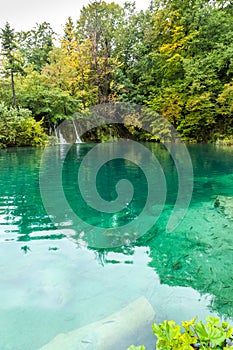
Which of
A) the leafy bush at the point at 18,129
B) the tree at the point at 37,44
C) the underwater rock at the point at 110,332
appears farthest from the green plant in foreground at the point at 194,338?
the tree at the point at 37,44

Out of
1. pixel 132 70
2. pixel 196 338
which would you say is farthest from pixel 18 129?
pixel 196 338

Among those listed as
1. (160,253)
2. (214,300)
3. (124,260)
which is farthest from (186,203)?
(214,300)

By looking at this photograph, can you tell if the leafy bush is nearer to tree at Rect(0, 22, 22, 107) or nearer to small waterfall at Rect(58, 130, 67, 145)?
tree at Rect(0, 22, 22, 107)

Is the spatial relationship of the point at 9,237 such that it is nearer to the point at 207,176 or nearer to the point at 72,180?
the point at 72,180

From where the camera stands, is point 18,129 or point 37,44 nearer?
point 18,129

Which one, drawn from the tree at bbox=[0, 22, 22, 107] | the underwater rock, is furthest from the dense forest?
the underwater rock

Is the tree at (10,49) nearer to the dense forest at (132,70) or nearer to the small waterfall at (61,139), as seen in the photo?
the dense forest at (132,70)

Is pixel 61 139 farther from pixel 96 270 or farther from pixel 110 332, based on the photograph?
pixel 110 332

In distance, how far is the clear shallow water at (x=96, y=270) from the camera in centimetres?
211

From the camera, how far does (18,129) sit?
16594 mm

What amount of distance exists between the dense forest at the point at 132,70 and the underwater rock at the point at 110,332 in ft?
51.7

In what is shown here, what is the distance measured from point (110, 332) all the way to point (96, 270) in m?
0.98

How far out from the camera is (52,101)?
2067 cm

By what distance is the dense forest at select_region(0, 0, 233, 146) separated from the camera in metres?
18.6
